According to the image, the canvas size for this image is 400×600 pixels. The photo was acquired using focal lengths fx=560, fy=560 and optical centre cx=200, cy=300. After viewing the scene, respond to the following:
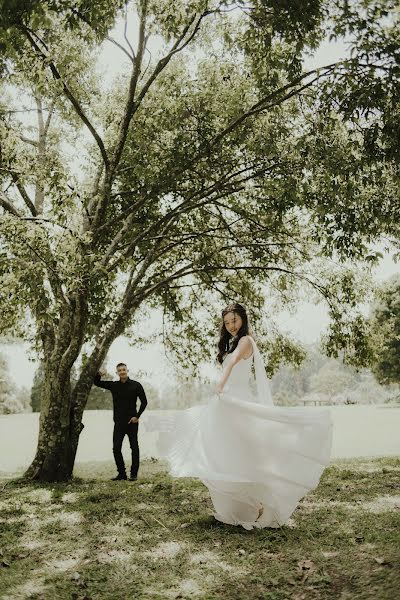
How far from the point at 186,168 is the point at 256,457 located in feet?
21.1

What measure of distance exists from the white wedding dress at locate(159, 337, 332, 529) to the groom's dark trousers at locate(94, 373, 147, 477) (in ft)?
16.3

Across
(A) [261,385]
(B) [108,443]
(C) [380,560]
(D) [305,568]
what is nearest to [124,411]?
(A) [261,385]

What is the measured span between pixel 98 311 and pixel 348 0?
8803 mm

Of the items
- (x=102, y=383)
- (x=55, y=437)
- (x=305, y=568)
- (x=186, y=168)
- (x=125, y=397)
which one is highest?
(x=186, y=168)

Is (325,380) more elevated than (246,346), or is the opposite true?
(325,380)

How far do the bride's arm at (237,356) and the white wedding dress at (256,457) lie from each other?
226 mm

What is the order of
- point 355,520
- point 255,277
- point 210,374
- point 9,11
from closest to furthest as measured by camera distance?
1. point 9,11
2. point 355,520
3. point 255,277
4. point 210,374

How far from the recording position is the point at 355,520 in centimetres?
793

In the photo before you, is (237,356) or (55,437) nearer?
(237,356)

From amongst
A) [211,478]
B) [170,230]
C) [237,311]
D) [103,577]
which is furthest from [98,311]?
[103,577]

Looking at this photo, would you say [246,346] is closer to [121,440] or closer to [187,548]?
[187,548]

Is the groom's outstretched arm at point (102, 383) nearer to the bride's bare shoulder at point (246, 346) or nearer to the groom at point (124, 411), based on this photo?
the groom at point (124, 411)

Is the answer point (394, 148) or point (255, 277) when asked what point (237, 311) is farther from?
point (255, 277)

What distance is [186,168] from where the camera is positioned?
37.7 ft
